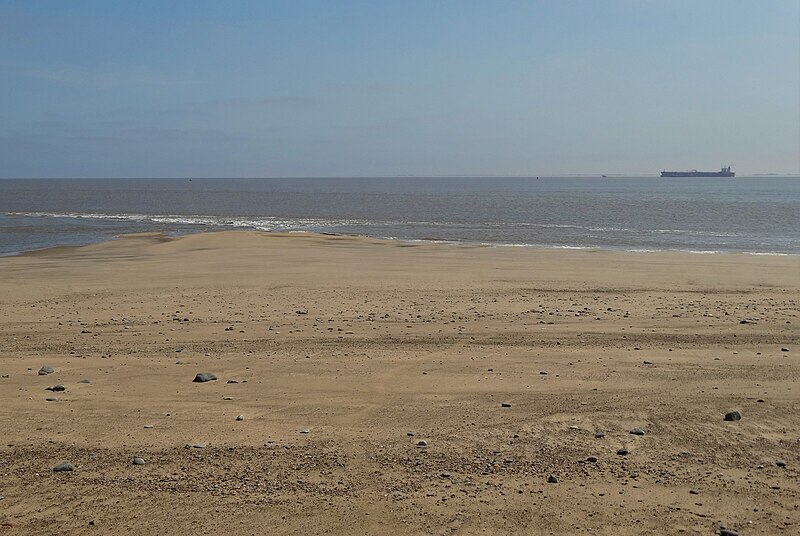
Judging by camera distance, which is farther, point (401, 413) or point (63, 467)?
point (401, 413)

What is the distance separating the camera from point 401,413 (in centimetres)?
749

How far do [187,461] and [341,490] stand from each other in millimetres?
1442

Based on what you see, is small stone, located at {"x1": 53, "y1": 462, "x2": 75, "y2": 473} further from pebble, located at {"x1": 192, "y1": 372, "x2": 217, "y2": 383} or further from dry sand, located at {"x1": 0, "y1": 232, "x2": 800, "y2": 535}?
pebble, located at {"x1": 192, "y1": 372, "x2": 217, "y2": 383}

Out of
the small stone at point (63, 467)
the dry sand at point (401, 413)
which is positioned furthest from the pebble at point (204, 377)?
the small stone at point (63, 467)

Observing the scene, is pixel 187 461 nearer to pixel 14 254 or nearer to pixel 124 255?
pixel 124 255

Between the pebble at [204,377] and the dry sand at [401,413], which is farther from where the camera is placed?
the pebble at [204,377]

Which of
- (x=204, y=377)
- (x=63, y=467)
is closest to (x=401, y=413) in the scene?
(x=204, y=377)

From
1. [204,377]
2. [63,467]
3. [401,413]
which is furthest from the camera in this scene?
[204,377]

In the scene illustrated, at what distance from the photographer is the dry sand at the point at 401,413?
5.33 m

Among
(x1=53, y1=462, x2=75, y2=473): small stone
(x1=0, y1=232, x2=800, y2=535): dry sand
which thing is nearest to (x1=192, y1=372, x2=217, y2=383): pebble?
(x1=0, y1=232, x2=800, y2=535): dry sand

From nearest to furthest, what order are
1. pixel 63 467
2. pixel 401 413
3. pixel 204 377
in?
1. pixel 63 467
2. pixel 401 413
3. pixel 204 377

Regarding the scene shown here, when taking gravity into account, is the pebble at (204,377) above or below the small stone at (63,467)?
above

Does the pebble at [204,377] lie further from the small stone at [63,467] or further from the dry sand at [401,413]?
the small stone at [63,467]

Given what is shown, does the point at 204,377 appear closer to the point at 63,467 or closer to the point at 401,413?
the point at 401,413
